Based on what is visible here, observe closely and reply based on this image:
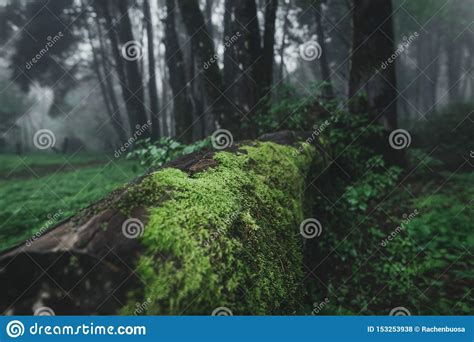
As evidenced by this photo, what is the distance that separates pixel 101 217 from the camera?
1734 millimetres

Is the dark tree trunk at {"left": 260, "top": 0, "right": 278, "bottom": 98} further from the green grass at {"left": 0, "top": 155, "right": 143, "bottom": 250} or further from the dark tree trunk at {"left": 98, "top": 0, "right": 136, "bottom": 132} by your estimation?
the dark tree trunk at {"left": 98, "top": 0, "right": 136, "bottom": 132}

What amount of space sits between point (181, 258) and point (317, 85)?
20.6 feet

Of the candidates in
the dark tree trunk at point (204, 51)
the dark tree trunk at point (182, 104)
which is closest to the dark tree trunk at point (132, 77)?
the dark tree trunk at point (182, 104)

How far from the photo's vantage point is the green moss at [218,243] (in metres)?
1.51

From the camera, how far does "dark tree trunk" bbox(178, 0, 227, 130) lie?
8.18 meters

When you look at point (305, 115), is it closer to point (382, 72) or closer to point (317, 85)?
point (317, 85)
